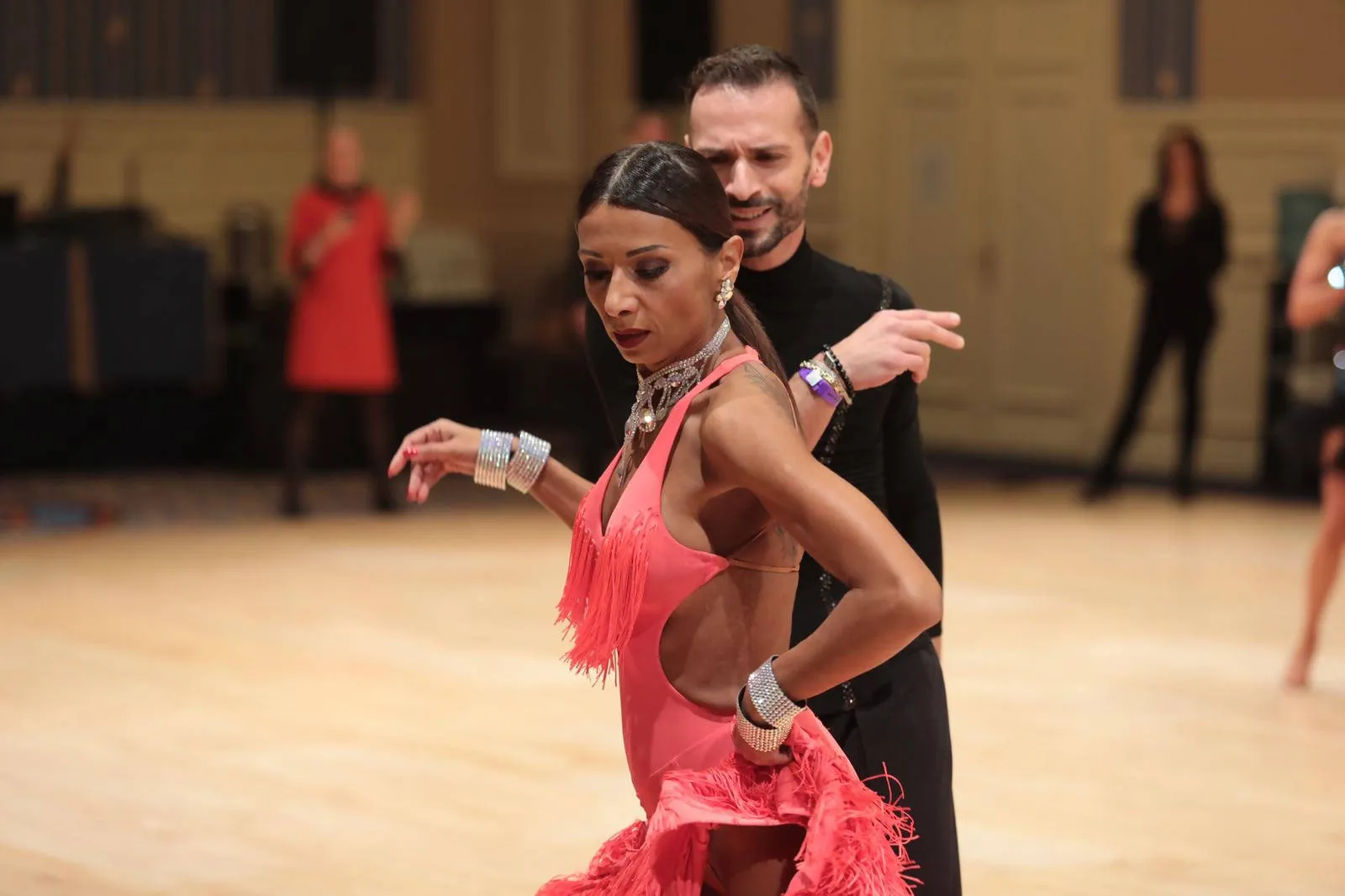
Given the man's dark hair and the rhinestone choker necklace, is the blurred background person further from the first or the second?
the rhinestone choker necklace

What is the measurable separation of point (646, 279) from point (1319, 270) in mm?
3913

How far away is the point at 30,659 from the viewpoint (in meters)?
6.12

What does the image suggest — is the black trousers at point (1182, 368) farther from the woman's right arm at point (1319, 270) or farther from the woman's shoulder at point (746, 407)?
the woman's shoulder at point (746, 407)

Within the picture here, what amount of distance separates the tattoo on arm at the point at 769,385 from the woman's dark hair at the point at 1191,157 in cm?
780

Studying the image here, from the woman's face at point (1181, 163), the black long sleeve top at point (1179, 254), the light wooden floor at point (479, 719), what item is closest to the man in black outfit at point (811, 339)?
the light wooden floor at point (479, 719)

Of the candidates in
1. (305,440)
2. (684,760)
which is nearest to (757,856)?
(684,760)

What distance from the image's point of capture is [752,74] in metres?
2.59

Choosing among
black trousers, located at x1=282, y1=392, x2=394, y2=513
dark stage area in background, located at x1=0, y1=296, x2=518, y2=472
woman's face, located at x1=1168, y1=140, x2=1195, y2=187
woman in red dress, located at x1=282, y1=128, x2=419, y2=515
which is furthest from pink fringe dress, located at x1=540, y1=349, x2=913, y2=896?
dark stage area in background, located at x1=0, y1=296, x2=518, y2=472

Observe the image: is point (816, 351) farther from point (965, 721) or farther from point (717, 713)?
point (965, 721)

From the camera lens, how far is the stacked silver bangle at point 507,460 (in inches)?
94.2

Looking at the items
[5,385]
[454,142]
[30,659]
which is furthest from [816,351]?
[454,142]

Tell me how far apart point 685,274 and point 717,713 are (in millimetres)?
438

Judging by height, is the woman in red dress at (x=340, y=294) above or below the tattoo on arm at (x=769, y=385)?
below

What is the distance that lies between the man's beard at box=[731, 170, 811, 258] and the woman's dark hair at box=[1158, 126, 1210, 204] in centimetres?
726
